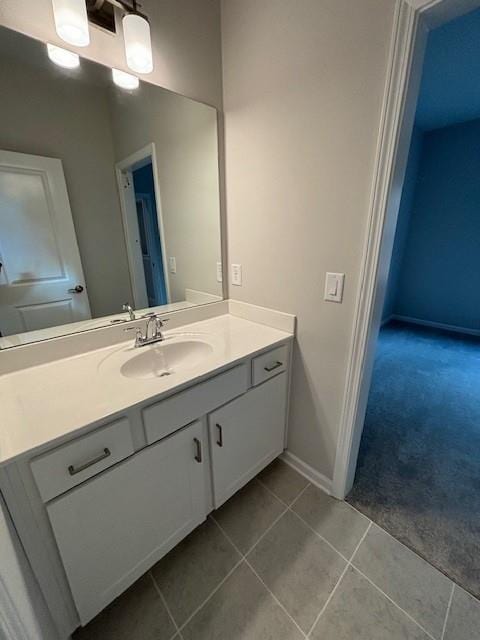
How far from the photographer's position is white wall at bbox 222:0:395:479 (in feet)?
3.08

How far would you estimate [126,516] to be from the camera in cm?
86

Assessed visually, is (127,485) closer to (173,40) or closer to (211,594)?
(211,594)

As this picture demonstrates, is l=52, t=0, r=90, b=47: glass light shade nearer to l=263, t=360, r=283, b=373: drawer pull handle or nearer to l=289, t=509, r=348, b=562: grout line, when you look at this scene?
l=263, t=360, r=283, b=373: drawer pull handle

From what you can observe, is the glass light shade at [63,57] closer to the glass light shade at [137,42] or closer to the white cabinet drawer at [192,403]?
the glass light shade at [137,42]

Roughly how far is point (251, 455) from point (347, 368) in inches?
25.1

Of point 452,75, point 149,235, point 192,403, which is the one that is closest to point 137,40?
point 149,235

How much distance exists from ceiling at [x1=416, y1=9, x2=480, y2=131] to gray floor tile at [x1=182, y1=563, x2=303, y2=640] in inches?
124

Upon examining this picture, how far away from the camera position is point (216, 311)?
1.62 metres

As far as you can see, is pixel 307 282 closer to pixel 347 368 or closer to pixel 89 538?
pixel 347 368

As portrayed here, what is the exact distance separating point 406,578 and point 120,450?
124 centimetres

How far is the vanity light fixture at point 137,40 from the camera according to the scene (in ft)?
3.11

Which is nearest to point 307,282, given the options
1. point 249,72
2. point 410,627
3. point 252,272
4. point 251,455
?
point 252,272

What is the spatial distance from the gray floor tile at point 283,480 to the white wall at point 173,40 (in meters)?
2.04

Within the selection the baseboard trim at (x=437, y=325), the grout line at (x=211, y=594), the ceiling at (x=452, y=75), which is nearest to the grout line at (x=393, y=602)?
the grout line at (x=211, y=594)
